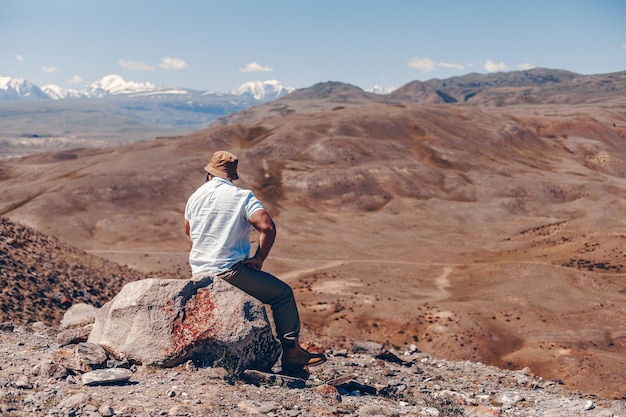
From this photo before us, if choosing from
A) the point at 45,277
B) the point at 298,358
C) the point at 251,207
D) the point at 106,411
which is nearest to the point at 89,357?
the point at 106,411

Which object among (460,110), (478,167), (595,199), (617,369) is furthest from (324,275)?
(460,110)

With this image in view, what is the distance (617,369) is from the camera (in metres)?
30.0

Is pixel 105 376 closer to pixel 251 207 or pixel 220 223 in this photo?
pixel 220 223

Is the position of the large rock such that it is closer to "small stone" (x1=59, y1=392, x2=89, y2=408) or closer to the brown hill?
"small stone" (x1=59, y1=392, x2=89, y2=408)

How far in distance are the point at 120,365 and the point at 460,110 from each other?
586 feet

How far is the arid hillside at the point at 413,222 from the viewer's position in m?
40.6

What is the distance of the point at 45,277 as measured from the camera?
2597 cm

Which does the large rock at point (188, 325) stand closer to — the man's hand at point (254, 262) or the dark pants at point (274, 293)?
the dark pants at point (274, 293)

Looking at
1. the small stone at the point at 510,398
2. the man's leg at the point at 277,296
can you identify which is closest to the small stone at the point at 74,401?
the man's leg at the point at 277,296

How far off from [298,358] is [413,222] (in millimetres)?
80413

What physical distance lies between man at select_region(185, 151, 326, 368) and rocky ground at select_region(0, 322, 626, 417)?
1216 millimetres

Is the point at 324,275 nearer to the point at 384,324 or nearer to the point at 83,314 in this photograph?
the point at 384,324

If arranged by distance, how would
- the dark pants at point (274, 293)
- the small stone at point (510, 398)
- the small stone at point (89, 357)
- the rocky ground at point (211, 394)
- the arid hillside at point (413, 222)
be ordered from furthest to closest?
the arid hillside at point (413, 222), the small stone at point (510, 398), the dark pants at point (274, 293), the small stone at point (89, 357), the rocky ground at point (211, 394)

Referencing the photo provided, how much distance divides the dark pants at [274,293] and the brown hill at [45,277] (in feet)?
38.8
